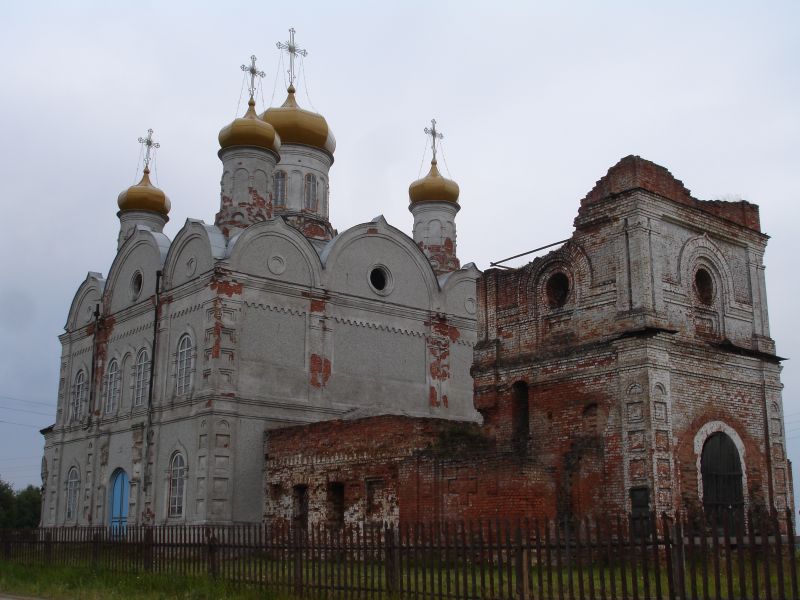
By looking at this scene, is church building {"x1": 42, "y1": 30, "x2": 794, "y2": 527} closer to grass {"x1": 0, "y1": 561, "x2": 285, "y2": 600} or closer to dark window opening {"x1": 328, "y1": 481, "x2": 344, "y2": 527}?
dark window opening {"x1": 328, "y1": 481, "x2": 344, "y2": 527}

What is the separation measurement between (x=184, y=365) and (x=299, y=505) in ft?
15.7

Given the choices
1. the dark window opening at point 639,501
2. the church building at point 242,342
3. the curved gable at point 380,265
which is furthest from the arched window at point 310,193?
the dark window opening at point 639,501

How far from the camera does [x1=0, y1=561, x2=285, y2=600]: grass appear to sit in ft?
41.3

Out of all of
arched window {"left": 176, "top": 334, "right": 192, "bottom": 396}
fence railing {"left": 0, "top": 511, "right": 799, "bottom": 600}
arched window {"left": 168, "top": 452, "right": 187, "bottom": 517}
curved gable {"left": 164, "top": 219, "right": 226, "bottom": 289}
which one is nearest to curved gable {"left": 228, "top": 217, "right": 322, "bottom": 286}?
curved gable {"left": 164, "top": 219, "right": 226, "bottom": 289}

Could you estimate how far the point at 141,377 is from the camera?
24.9 metres

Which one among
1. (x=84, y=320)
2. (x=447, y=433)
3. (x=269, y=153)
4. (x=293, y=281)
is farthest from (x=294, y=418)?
(x=84, y=320)

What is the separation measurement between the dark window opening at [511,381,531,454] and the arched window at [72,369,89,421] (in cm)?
1534

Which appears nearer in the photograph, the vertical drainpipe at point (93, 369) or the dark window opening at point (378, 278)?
the dark window opening at point (378, 278)

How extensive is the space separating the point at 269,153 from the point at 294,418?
7791mm

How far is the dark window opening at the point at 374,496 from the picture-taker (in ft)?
60.1

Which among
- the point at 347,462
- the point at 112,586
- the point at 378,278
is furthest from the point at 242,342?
the point at 112,586

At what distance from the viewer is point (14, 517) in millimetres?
47312

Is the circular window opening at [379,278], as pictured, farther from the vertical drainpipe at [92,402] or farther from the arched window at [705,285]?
the arched window at [705,285]

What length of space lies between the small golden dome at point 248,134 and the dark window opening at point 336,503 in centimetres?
1043
